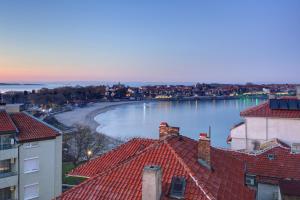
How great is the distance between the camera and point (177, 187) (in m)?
11.4

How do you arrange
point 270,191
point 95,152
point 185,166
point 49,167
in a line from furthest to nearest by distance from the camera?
1. point 95,152
2. point 49,167
3. point 270,191
4. point 185,166

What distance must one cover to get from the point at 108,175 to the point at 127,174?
763 millimetres

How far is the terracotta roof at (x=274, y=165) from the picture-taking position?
19875 millimetres

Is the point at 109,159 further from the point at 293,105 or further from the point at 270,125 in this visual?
the point at 293,105

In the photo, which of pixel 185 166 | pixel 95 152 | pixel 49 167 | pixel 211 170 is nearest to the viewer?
pixel 185 166

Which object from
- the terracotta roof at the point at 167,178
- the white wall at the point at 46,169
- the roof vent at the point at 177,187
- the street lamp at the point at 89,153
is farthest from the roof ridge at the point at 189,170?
the street lamp at the point at 89,153

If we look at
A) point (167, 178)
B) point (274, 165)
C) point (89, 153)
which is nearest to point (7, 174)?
point (89, 153)

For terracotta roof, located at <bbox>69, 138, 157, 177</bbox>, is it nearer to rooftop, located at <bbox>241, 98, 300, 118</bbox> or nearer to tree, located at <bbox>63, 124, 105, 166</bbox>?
rooftop, located at <bbox>241, 98, 300, 118</bbox>

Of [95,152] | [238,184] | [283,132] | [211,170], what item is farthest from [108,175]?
[95,152]

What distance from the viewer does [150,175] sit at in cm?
1070

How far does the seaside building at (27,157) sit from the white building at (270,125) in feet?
50.2

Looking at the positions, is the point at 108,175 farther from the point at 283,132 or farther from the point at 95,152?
the point at 95,152

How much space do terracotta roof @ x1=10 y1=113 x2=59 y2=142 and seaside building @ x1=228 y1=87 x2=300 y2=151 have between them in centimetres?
1547

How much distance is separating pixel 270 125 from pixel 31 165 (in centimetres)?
1908
